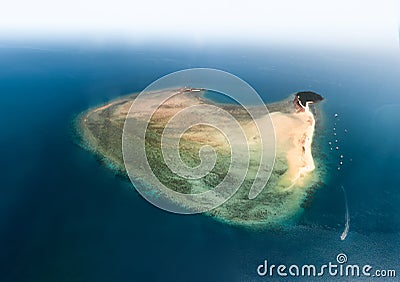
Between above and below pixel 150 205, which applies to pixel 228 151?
above

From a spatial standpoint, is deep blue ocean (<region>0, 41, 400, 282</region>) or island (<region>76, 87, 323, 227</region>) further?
island (<region>76, 87, 323, 227</region>)

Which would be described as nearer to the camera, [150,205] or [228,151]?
[150,205]

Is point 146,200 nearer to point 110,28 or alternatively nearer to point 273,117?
point 273,117

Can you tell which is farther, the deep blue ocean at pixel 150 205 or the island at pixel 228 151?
the island at pixel 228 151
